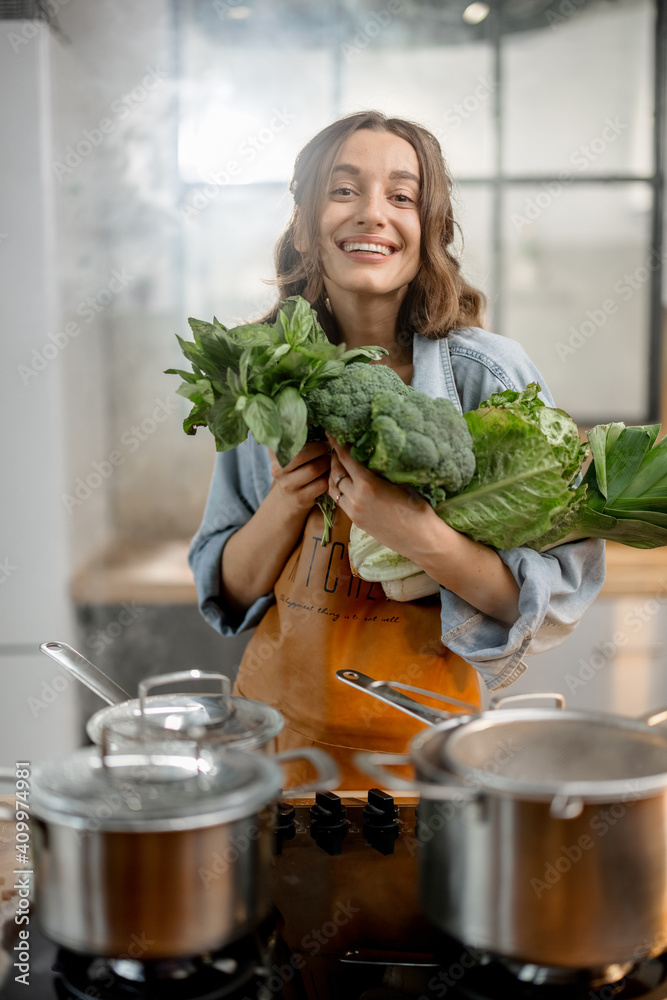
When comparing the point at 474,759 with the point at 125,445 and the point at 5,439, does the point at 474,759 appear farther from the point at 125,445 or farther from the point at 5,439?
the point at 125,445

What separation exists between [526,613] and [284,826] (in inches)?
15.6

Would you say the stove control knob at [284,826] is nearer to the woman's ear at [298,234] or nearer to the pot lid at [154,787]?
the pot lid at [154,787]

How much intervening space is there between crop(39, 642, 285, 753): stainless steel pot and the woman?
1.17 feet

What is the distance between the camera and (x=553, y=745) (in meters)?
0.69

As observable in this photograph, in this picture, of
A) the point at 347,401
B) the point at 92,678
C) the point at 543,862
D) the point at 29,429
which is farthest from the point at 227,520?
the point at 29,429

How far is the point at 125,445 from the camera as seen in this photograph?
2729 mm

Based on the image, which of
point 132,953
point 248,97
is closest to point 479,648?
point 132,953

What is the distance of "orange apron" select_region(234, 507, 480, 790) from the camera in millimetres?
1178

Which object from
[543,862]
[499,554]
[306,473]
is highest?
[306,473]

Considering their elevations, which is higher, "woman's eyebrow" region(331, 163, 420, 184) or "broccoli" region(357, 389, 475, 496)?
"woman's eyebrow" region(331, 163, 420, 184)

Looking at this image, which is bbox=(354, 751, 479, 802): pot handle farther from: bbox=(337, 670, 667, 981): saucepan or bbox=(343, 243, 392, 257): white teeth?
bbox=(343, 243, 392, 257): white teeth

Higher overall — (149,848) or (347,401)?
(347,401)

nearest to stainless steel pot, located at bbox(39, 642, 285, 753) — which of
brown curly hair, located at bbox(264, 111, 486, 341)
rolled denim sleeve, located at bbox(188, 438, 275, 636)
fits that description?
rolled denim sleeve, located at bbox(188, 438, 275, 636)

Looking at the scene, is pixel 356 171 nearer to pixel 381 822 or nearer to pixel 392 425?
pixel 392 425
